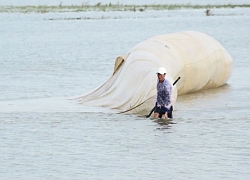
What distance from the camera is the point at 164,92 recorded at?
15820 mm

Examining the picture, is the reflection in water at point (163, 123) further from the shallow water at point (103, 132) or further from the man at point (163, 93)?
the man at point (163, 93)

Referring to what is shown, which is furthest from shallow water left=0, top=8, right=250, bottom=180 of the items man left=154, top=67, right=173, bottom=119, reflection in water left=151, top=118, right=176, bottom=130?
man left=154, top=67, right=173, bottom=119

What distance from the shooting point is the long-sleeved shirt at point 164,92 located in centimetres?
1579

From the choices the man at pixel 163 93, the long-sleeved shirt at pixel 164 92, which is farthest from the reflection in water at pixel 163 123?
the long-sleeved shirt at pixel 164 92

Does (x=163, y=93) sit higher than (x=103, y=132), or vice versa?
(x=163, y=93)

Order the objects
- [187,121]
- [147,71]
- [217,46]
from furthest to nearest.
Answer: [217,46] < [147,71] < [187,121]

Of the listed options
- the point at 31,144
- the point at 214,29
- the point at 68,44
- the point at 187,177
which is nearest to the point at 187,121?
the point at 31,144

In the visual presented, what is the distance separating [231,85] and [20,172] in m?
10.4

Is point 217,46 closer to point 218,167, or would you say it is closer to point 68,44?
point 218,167

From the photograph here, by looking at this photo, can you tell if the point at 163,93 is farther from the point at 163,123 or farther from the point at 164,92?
the point at 163,123

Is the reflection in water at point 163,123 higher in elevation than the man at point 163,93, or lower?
lower

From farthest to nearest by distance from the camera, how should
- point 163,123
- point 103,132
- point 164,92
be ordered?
1. point 163,123
2. point 164,92
3. point 103,132

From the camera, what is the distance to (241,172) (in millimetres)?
12281

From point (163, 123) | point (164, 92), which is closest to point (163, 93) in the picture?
point (164, 92)
